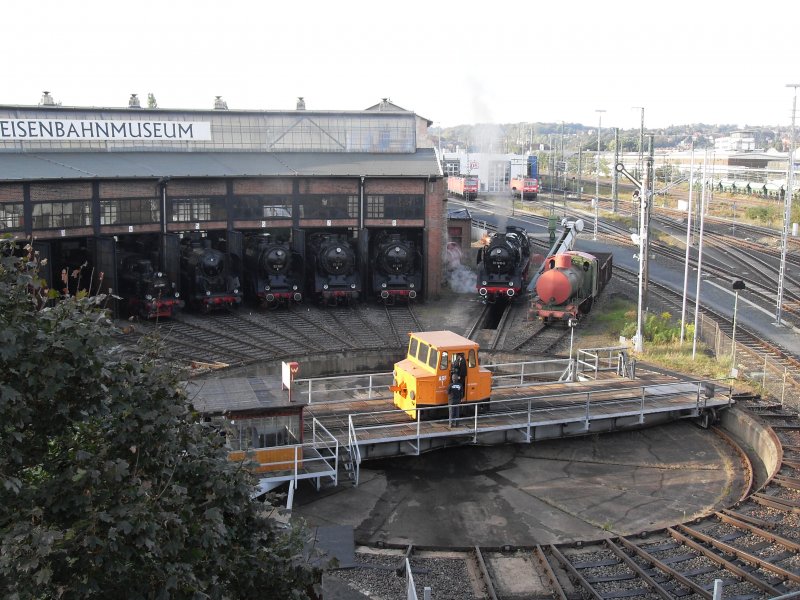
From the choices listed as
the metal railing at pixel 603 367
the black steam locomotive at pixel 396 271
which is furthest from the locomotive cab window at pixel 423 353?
the black steam locomotive at pixel 396 271

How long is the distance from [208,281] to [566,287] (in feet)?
46.4

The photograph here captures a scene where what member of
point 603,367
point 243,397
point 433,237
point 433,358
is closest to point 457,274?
point 433,237

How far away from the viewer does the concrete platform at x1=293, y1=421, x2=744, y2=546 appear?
679 inches

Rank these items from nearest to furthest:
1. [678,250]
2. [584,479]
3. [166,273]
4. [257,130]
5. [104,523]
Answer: [104,523]
[584,479]
[166,273]
[257,130]
[678,250]

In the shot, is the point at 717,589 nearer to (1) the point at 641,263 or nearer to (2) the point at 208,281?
(1) the point at 641,263

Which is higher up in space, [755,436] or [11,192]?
[11,192]

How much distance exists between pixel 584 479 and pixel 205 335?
55.9ft

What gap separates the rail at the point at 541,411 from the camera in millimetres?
20156

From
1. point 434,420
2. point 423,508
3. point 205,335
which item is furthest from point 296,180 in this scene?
point 423,508

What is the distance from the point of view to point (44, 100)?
42.4m

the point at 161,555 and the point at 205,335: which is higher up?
the point at 161,555

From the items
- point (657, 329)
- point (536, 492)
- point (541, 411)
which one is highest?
point (657, 329)

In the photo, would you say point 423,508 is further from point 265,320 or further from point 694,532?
point 265,320

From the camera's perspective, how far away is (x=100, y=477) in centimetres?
698
